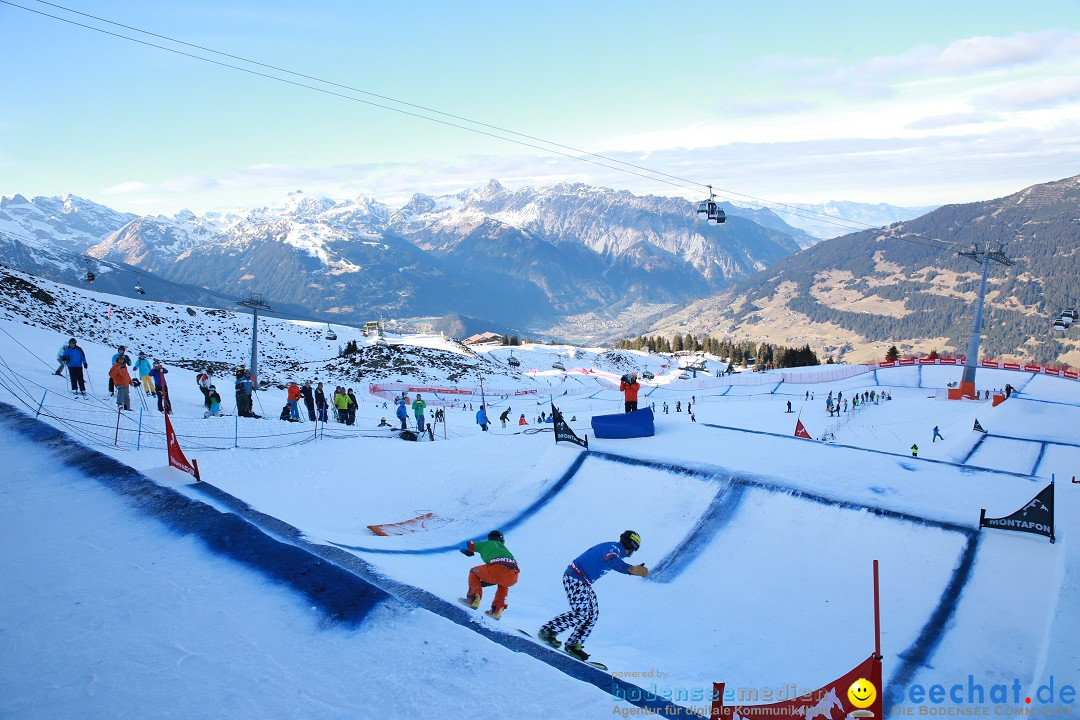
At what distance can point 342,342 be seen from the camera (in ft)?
226

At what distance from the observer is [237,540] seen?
8234mm

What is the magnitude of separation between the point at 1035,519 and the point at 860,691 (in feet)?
20.7

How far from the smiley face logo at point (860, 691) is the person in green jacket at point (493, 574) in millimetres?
3728

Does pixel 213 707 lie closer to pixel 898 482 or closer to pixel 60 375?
pixel 898 482

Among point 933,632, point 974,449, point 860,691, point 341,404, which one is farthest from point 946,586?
point 341,404

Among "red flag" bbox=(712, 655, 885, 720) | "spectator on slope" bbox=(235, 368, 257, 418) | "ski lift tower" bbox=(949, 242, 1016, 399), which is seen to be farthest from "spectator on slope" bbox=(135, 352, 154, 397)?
"ski lift tower" bbox=(949, 242, 1016, 399)

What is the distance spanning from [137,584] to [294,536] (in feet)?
6.30

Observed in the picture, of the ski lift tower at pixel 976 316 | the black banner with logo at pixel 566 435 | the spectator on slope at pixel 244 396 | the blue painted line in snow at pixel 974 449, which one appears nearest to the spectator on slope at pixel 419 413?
the spectator on slope at pixel 244 396

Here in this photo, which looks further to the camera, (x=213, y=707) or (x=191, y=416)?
(x=191, y=416)

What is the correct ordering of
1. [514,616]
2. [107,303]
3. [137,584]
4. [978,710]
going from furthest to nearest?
1. [107,303]
2. [514,616]
3. [137,584]
4. [978,710]

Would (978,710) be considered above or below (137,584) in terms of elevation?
below

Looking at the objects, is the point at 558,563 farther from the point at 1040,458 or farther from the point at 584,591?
the point at 1040,458

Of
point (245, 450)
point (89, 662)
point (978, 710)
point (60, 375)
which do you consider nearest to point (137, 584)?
point (89, 662)

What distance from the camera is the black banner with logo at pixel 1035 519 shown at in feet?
30.1
